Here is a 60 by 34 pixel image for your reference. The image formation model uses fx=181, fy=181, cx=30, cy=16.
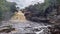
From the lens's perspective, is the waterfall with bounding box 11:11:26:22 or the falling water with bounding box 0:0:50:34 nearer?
the falling water with bounding box 0:0:50:34

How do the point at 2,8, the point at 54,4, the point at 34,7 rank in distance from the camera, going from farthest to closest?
the point at 34,7 < the point at 54,4 < the point at 2,8

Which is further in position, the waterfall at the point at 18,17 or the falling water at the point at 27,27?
the waterfall at the point at 18,17

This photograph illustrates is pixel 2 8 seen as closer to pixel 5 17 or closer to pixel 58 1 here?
pixel 5 17

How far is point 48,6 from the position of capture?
19.8 m

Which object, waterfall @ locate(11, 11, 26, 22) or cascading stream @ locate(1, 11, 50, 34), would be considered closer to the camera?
cascading stream @ locate(1, 11, 50, 34)

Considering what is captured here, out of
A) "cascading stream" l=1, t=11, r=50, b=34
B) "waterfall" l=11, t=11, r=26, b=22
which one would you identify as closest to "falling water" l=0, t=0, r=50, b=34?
"cascading stream" l=1, t=11, r=50, b=34

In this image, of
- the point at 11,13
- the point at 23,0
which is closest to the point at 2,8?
the point at 11,13

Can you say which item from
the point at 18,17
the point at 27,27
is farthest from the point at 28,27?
the point at 18,17

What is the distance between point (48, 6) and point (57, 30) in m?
10.9

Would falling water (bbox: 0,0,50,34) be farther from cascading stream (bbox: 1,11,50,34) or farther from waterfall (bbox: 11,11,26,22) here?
waterfall (bbox: 11,11,26,22)

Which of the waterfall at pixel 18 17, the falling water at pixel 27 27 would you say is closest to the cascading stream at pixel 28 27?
the falling water at pixel 27 27

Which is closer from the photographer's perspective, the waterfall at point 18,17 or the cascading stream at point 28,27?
the cascading stream at point 28,27

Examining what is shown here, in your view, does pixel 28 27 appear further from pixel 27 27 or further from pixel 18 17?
pixel 18 17

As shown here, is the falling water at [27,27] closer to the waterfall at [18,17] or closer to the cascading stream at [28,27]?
the cascading stream at [28,27]
